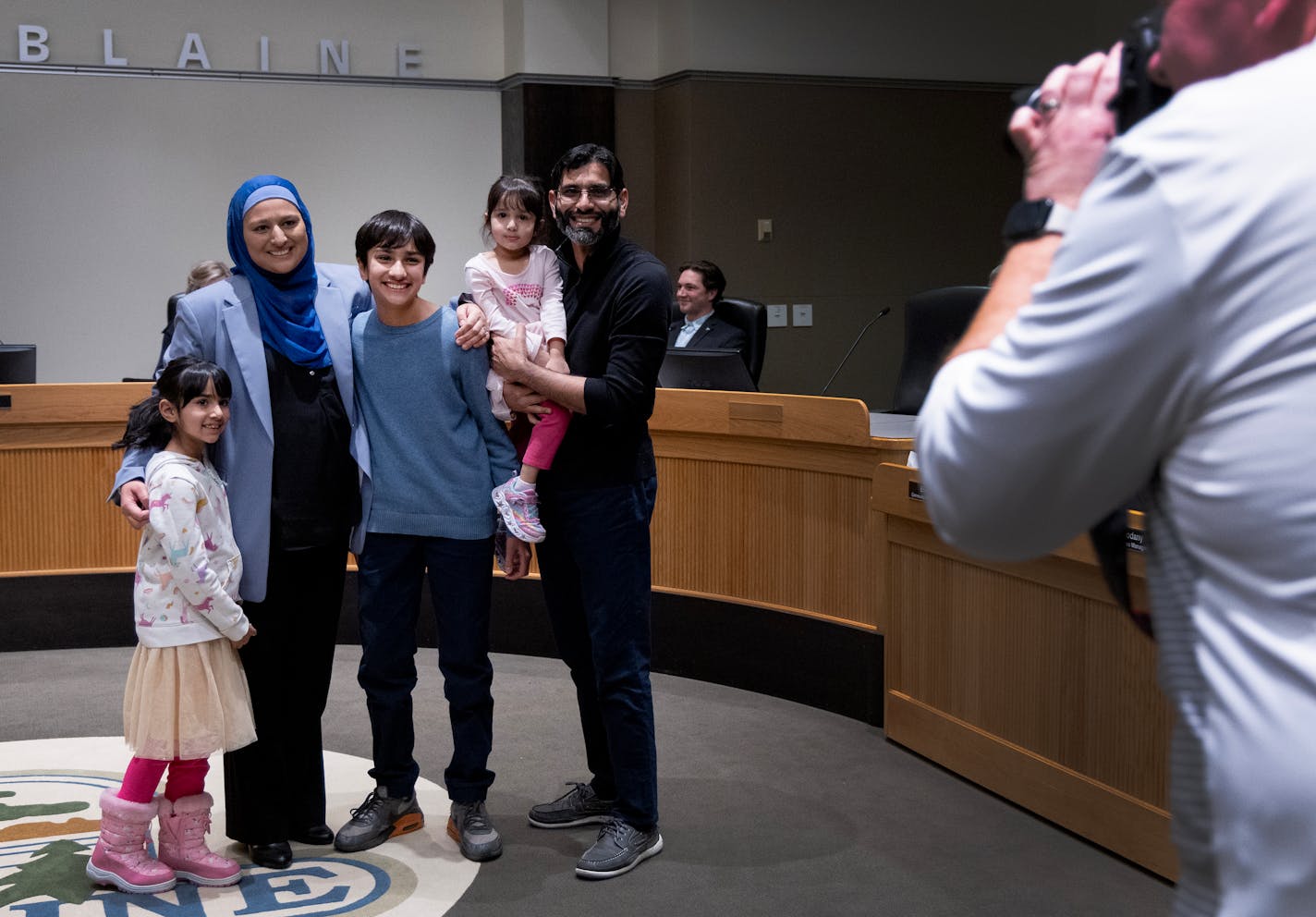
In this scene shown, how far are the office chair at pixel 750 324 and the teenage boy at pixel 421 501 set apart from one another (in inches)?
132

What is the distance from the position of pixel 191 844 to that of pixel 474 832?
57 cm

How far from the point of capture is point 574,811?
10.3ft

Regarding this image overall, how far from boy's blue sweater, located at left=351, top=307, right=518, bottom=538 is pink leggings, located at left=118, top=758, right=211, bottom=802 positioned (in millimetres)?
597

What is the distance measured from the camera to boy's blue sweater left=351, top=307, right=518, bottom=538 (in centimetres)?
289

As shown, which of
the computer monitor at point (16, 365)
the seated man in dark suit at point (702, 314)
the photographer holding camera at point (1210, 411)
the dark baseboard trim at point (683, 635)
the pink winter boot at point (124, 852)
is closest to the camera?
the photographer holding camera at point (1210, 411)

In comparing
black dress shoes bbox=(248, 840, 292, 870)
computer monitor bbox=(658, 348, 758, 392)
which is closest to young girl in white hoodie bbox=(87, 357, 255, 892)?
black dress shoes bbox=(248, 840, 292, 870)

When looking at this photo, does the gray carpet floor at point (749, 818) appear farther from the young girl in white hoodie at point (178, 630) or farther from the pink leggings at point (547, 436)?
the pink leggings at point (547, 436)

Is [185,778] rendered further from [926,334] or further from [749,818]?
[926,334]

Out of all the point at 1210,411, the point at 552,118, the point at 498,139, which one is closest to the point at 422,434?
the point at 1210,411

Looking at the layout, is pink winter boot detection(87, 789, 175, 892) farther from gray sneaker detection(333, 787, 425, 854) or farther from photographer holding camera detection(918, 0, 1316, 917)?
photographer holding camera detection(918, 0, 1316, 917)

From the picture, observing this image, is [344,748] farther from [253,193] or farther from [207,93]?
[207,93]

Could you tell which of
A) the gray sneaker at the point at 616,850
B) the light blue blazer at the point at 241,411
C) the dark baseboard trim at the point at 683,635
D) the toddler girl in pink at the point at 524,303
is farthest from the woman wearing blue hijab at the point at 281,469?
the dark baseboard trim at the point at 683,635

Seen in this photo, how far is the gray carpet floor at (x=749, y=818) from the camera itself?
2723 millimetres

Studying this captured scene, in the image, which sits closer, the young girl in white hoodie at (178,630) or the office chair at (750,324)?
the young girl in white hoodie at (178,630)
